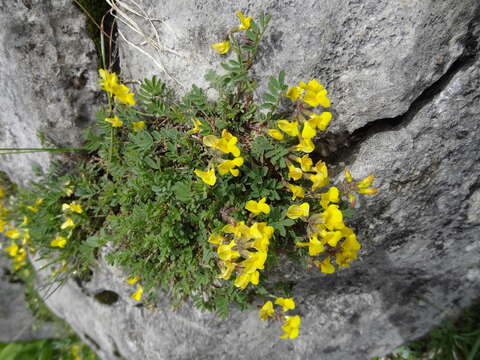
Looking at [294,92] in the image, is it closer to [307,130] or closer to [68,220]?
[307,130]

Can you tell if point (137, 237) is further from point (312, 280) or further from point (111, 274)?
point (312, 280)

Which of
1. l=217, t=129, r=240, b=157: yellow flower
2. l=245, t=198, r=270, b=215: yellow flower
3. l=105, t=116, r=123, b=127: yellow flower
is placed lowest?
l=245, t=198, r=270, b=215: yellow flower

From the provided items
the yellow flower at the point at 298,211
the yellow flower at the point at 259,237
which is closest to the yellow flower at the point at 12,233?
the yellow flower at the point at 259,237

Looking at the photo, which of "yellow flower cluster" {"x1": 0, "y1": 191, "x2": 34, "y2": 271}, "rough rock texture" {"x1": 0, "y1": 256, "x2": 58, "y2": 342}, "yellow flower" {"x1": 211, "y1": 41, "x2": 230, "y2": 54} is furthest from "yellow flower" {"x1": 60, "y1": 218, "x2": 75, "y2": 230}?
"rough rock texture" {"x1": 0, "y1": 256, "x2": 58, "y2": 342}

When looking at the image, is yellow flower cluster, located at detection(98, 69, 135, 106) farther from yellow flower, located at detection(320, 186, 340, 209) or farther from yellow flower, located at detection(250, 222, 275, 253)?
yellow flower, located at detection(320, 186, 340, 209)

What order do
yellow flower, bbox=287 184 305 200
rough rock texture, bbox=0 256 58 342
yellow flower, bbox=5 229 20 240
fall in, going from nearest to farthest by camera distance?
yellow flower, bbox=287 184 305 200 < yellow flower, bbox=5 229 20 240 < rough rock texture, bbox=0 256 58 342

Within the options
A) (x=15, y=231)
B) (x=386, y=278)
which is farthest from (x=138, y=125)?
(x=386, y=278)

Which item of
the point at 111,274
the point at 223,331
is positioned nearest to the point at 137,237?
the point at 111,274
